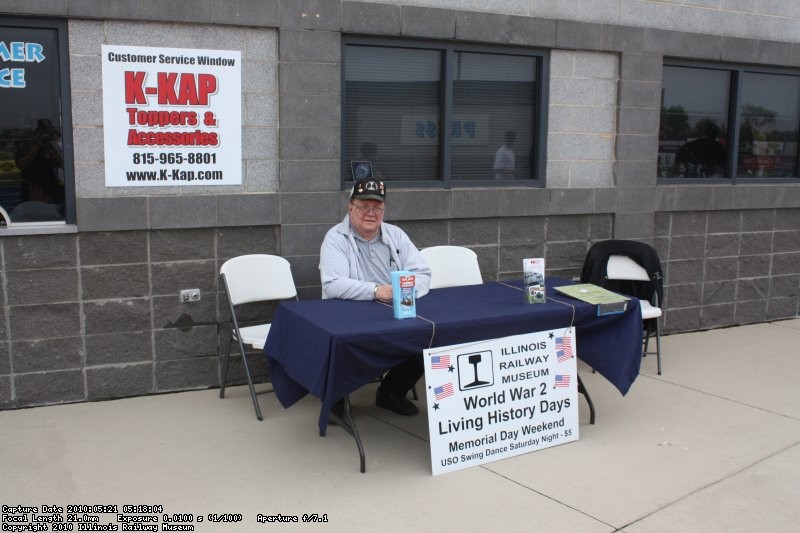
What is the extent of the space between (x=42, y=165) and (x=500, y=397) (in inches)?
124

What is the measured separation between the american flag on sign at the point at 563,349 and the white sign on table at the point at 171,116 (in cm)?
240

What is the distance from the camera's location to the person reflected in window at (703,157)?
23.3ft

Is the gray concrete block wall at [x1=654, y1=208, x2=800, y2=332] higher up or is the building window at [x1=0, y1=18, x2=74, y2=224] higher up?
the building window at [x1=0, y1=18, x2=74, y2=224]

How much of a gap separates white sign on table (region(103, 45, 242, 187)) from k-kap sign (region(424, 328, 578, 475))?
2169mm

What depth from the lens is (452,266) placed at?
5535 millimetres

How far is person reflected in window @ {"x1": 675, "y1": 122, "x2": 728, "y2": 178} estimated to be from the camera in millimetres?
7109

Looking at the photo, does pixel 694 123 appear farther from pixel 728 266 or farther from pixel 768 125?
pixel 728 266

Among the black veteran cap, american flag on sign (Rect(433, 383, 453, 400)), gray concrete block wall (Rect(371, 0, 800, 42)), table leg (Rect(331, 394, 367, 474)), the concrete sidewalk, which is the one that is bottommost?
the concrete sidewalk

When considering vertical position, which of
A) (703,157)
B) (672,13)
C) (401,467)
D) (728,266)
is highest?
(672,13)

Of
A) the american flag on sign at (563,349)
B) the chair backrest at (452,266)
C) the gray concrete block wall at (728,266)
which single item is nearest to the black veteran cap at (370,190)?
the chair backrest at (452,266)

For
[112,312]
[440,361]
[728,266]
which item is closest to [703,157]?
[728,266]

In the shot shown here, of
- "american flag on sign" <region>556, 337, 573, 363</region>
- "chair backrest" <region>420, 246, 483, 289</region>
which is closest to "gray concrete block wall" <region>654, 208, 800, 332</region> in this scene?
"chair backrest" <region>420, 246, 483, 289</region>

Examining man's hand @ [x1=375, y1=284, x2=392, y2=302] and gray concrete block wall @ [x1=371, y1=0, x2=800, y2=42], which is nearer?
man's hand @ [x1=375, y1=284, x2=392, y2=302]

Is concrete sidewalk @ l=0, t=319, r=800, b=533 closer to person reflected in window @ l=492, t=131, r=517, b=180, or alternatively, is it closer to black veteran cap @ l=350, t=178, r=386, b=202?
black veteran cap @ l=350, t=178, r=386, b=202
